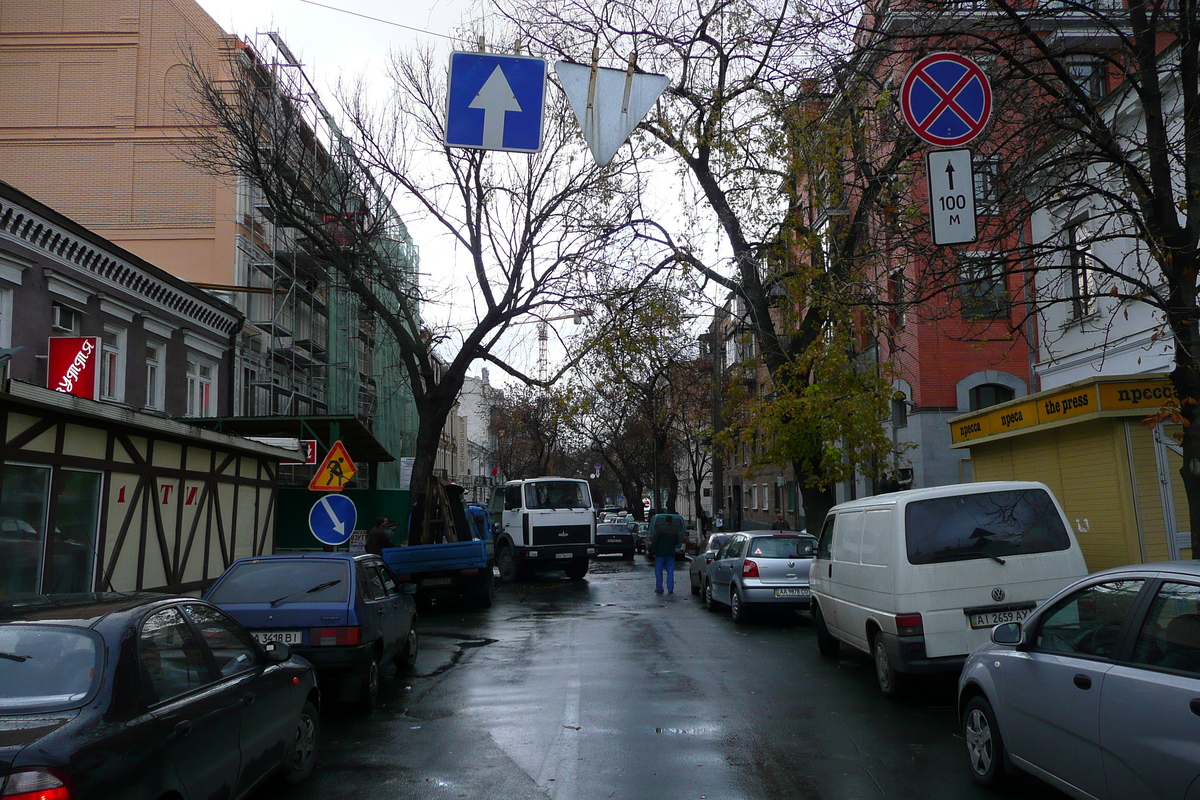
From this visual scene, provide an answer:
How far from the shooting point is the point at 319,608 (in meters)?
8.80

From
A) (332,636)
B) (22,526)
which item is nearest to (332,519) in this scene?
(22,526)

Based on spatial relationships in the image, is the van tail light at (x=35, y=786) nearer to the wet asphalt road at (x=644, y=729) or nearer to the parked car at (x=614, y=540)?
the wet asphalt road at (x=644, y=729)

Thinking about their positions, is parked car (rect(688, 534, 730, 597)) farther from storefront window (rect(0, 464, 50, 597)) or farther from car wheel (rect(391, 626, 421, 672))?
storefront window (rect(0, 464, 50, 597))

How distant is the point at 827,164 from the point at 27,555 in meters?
13.2

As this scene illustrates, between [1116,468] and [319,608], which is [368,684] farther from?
[1116,468]

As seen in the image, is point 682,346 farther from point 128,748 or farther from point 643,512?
point 643,512

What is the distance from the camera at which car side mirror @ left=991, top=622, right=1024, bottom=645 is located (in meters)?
6.03

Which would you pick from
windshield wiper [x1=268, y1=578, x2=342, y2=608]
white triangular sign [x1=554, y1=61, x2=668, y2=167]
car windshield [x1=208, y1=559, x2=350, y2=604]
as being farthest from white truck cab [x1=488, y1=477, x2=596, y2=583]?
white triangular sign [x1=554, y1=61, x2=668, y2=167]

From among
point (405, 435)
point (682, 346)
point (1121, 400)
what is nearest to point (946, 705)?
point (1121, 400)

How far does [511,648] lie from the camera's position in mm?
13773

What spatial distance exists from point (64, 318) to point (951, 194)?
54.1 ft

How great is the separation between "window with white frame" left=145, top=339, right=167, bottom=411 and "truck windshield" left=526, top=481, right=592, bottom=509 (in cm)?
1041

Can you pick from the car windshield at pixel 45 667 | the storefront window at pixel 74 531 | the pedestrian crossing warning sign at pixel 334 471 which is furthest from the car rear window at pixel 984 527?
the pedestrian crossing warning sign at pixel 334 471

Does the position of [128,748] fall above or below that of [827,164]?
below
